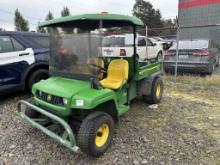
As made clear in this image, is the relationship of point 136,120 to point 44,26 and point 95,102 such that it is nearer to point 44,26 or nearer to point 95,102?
point 95,102

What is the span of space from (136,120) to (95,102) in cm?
174

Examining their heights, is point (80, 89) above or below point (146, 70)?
below

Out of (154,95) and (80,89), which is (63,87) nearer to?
(80,89)

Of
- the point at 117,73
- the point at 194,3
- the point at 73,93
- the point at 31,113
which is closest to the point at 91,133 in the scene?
the point at 73,93

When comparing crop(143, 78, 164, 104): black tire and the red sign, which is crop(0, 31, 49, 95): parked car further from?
the red sign

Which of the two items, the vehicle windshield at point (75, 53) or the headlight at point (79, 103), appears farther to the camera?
the vehicle windshield at point (75, 53)

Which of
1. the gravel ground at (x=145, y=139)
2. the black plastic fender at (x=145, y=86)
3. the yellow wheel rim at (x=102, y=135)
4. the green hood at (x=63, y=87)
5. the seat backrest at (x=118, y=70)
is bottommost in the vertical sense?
the gravel ground at (x=145, y=139)

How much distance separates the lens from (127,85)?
470 cm

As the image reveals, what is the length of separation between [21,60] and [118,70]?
264 cm

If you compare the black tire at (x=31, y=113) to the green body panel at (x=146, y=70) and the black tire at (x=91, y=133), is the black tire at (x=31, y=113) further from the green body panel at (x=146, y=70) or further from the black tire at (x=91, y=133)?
the green body panel at (x=146, y=70)

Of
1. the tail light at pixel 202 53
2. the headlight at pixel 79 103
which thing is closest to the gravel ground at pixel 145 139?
the headlight at pixel 79 103

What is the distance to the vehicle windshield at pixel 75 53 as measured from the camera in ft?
12.3

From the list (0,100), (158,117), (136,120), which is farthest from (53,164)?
(0,100)

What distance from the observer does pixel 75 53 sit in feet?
12.8
